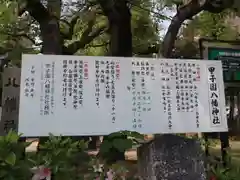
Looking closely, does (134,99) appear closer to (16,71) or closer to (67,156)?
(67,156)

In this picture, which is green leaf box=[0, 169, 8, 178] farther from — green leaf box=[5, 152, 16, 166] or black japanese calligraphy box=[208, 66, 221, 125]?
black japanese calligraphy box=[208, 66, 221, 125]

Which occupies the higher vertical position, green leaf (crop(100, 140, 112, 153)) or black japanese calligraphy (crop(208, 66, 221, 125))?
black japanese calligraphy (crop(208, 66, 221, 125))

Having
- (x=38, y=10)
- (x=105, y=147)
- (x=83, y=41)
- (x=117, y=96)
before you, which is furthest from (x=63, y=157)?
(x=83, y=41)

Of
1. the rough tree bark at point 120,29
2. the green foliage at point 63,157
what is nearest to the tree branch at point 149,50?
the rough tree bark at point 120,29

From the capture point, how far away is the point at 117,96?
14.9 ft

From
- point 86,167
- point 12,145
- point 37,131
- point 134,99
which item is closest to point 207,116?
point 134,99

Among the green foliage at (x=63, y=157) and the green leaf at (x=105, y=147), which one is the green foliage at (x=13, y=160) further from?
the green leaf at (x=105, y=147)

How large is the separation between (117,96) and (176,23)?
348 cm

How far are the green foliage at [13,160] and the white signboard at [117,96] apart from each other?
2.36ft

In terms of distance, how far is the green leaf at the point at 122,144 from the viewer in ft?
13.2

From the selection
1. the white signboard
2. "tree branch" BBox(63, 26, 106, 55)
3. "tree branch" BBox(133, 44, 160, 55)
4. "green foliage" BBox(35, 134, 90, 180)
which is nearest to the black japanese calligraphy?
the white signboard

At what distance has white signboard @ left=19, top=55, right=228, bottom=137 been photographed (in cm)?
431

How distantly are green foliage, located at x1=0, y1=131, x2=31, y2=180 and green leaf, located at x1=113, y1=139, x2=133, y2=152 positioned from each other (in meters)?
1.05

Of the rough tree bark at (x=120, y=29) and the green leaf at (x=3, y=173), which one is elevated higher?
the rough tree bark at (x=120, y=29)
